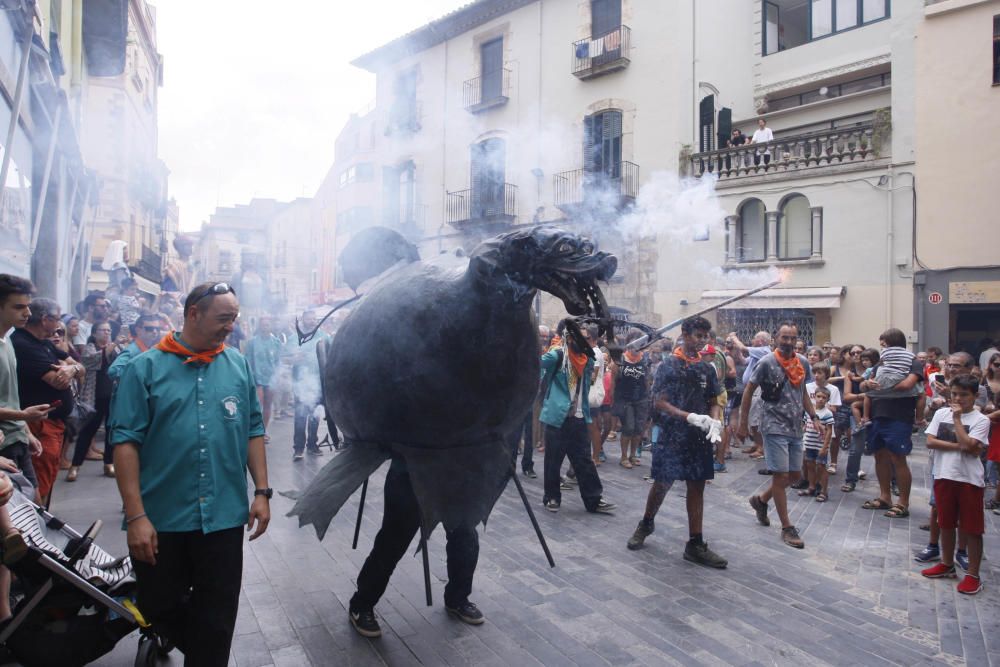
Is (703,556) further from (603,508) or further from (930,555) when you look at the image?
(930,555)

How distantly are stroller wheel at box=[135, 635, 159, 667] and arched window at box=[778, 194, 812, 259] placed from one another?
553 inches

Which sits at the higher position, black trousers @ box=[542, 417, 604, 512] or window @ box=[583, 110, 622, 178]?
window @ box=[583, 110, 622, 178]

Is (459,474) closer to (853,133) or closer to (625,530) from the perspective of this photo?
(625,530)

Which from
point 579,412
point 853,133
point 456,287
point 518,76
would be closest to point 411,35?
point 518,76

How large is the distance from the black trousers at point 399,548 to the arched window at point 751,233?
42.3 ft

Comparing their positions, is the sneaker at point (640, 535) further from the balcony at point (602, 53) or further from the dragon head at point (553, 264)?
the balcony at point (602, 53)

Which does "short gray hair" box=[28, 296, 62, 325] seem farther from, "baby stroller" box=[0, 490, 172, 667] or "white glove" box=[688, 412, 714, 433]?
"white glove" box=[688, 412, 714, 433]

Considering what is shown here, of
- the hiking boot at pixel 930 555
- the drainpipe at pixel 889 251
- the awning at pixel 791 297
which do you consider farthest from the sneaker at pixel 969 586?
the drainpipe at pixel 889 251

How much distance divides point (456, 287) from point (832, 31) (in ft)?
56.1

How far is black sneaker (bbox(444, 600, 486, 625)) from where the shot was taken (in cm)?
351

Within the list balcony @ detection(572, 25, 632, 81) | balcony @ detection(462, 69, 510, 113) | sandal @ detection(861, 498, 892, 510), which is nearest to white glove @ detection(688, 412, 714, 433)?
sandal @ detection(861, 498, 892, 510)

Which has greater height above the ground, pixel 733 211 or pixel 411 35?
pixel 411 35

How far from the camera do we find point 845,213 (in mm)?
13477

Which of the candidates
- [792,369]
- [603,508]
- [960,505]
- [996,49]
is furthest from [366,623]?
[996,49]
